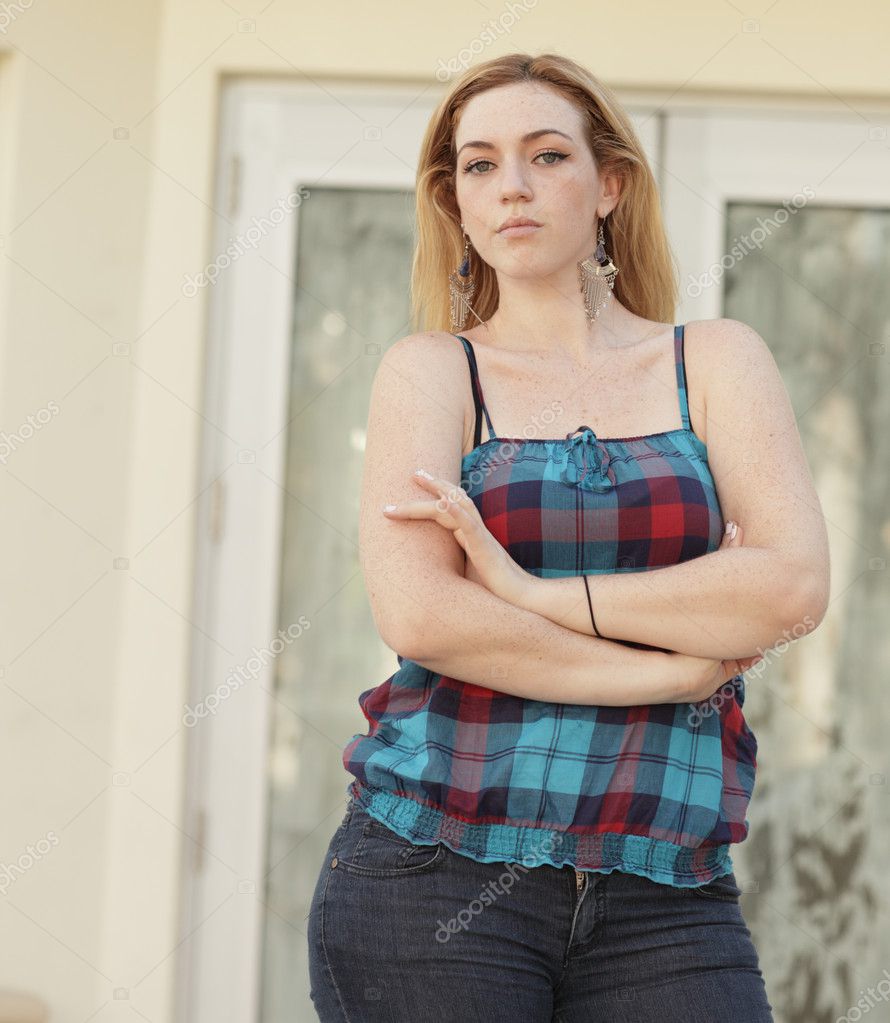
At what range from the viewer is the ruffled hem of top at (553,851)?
51.3 inches

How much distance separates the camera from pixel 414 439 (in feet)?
4.88

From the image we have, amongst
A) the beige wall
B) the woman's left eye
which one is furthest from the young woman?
the beige wall

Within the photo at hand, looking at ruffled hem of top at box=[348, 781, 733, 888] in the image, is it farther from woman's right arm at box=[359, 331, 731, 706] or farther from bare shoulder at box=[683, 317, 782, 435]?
bare shoulder at box=[683, 317, 782, 435]

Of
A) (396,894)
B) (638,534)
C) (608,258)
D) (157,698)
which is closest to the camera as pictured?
(396,894)

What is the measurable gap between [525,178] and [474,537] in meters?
0.48

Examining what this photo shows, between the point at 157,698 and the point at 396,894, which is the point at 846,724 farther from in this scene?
the point at 396,894

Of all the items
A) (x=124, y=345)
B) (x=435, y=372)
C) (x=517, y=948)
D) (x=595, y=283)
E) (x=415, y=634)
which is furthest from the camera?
(x=124, y=345)

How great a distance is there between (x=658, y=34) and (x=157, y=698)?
1.85 meters

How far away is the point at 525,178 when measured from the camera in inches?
62.4

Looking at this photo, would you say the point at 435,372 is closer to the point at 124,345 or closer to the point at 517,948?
the point at 517,948

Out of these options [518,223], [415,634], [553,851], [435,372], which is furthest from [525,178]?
[553,851]

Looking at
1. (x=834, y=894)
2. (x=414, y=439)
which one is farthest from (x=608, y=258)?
(x=834, y=894)

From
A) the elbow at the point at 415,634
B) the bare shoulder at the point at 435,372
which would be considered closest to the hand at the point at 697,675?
the elbow at the point at 415,634

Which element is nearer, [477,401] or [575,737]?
[575,737]
